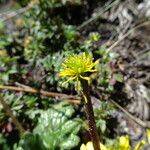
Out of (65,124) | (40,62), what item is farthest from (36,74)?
(65,124)

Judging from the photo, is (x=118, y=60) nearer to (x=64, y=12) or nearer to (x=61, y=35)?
(x=61, y=35)

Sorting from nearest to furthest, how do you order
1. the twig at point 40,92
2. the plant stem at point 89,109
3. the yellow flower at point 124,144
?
1. the plant stem at point 89,109
2. the yellow flower at point 124,144
3. the twig at point 40,92

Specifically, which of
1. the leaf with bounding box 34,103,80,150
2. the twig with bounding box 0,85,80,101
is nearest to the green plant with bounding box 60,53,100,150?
the leaf with bounding box 34,103,80,150

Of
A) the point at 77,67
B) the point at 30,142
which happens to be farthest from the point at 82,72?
the point at 30,142

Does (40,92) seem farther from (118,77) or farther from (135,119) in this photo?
(135,119)

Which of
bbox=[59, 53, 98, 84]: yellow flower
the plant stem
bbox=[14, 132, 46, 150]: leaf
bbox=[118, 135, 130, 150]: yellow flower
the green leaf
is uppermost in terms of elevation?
the green leaf

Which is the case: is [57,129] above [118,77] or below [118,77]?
below

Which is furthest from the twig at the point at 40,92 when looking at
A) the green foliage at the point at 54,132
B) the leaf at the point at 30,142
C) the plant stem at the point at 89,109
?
the plant stem at the point at 89,109

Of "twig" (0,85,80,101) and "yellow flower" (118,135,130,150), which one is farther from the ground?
"twig" (0,85,80,101)

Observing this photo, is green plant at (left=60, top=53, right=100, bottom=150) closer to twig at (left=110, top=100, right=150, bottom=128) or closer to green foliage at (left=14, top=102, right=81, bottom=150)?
green foliage at (left=14, top=102, right=81, bottom=150)

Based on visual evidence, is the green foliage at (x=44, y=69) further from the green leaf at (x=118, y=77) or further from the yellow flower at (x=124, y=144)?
the yellow flower at (x=124, y=144)

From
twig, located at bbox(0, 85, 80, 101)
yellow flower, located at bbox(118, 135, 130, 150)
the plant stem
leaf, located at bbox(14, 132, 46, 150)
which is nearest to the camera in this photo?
the plant stem

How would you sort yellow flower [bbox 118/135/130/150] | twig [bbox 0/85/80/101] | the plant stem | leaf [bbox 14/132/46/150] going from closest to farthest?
the plant stem
yellow flower [bbox 118/135/130/150]
leaf [bbox 14/132/46/150]
twig [bbox 0/85/80/101]
